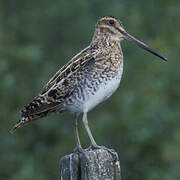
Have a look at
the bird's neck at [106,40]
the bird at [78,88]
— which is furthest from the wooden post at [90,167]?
the bird's neck at [106,40]

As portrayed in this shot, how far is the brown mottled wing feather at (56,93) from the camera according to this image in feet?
24.3

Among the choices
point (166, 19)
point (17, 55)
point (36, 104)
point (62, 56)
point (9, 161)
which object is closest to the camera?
point (36, 104)

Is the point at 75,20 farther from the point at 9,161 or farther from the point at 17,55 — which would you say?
the point at 9,161

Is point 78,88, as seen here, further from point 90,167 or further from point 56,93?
point 90,167

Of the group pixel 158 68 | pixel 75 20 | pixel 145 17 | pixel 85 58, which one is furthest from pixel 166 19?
pixel 85 58

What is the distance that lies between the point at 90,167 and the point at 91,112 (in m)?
7.52

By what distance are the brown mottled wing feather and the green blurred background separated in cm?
397

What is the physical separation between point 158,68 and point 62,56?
2084 mm

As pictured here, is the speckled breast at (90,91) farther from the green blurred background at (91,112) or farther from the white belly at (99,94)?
the green blurred background at (91,112)

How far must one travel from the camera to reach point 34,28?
16203 millimetres

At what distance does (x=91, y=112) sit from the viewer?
13359mm

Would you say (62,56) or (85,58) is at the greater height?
(62,56)

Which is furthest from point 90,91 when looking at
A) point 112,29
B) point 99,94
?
point 112,29

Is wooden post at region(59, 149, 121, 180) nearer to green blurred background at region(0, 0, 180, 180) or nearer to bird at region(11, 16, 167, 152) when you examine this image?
bird at region(11, 16, 167, 152)
